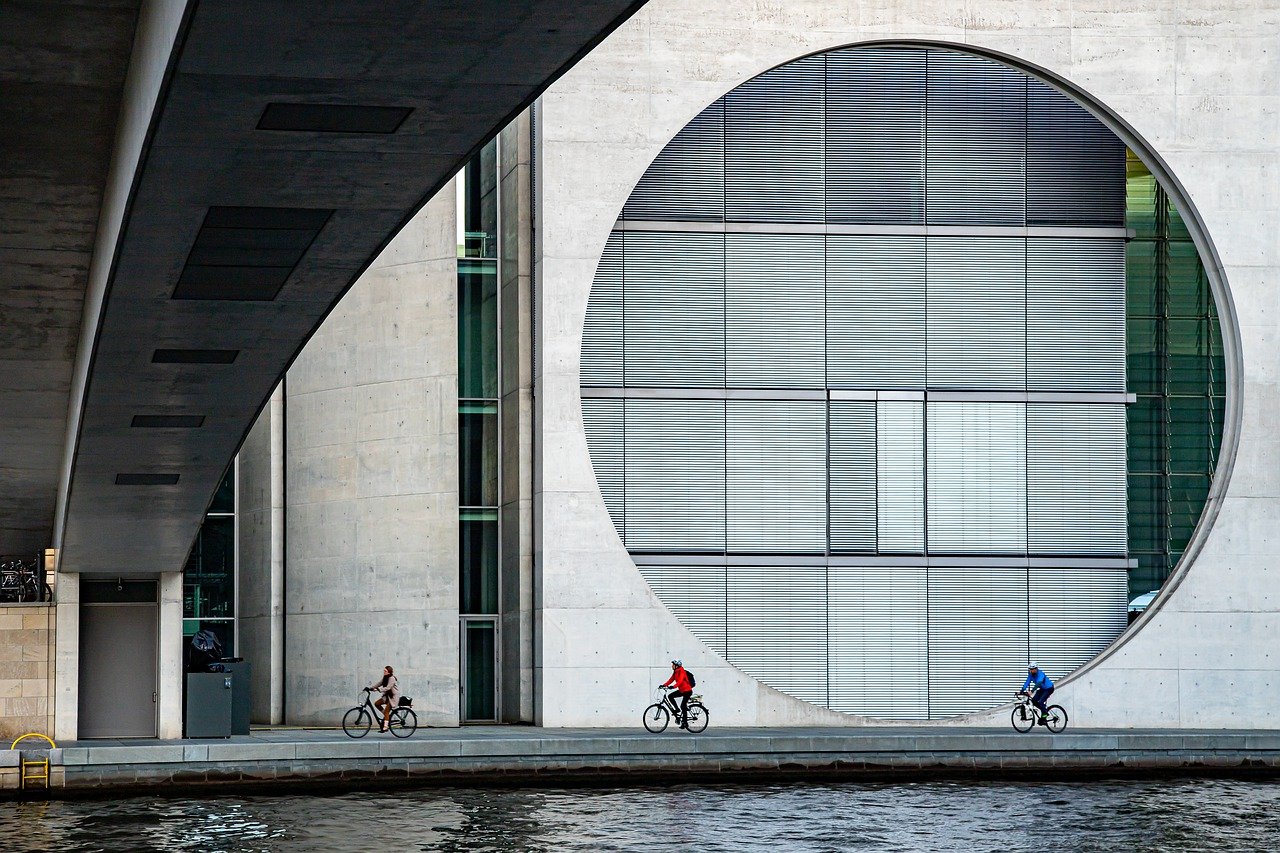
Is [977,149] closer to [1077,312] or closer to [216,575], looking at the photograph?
[1077,312]

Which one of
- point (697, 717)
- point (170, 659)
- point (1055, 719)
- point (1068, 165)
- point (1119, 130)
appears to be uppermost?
point (1119, 130)

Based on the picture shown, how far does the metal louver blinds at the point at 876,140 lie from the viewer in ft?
108

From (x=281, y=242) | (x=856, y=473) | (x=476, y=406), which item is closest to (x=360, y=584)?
(x=476, y=406)

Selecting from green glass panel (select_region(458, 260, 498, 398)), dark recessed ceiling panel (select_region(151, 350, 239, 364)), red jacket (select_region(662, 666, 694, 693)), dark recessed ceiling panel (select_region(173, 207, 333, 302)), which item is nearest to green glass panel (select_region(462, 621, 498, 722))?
green glass panel (select_region(458, 260, 498, 398))

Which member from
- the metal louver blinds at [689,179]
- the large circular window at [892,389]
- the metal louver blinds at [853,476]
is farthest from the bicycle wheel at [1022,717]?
the metal louver blinds at [689,179]

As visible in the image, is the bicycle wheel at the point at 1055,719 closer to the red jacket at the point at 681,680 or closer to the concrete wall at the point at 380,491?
the red jacket at the point at 681,680

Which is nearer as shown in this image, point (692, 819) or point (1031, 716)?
point (692, 819)

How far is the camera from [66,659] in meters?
27.8

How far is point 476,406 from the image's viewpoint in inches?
1326

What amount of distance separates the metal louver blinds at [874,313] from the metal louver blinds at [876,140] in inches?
24.6

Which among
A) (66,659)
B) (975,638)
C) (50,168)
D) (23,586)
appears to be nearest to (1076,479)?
(975,638)

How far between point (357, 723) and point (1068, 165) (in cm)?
1729

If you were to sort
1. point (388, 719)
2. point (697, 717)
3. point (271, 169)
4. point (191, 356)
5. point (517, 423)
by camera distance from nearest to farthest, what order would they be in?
point (271, 169)
point (191, 356)
point (388, 719)
point (697, 717)
point (517, 423)

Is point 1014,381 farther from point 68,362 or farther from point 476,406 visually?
point 68,362
